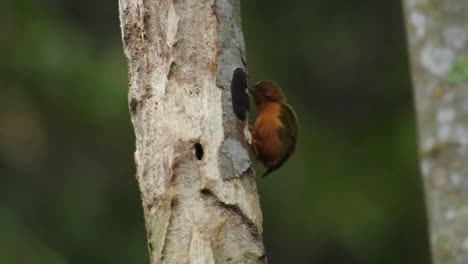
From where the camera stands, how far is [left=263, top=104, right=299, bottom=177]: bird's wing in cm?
605

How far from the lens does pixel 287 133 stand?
607 centimetres

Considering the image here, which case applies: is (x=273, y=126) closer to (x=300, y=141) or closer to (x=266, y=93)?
(x=266, y=93)

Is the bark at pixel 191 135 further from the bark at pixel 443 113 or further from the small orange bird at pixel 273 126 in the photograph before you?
the bark at pixel 443 113

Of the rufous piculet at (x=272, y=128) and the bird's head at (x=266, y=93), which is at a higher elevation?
the bird's head at (x=266, y=93)

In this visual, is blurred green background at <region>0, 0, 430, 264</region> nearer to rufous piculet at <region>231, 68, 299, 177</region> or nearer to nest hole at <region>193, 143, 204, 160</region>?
rufous piculet at <region>231, 68, 299, 177</region>

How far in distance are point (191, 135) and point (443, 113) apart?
105cm

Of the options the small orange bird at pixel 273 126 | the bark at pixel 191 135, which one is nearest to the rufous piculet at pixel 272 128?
the small orange bird at pixel 273 126

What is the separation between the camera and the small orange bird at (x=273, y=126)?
19.6 feet

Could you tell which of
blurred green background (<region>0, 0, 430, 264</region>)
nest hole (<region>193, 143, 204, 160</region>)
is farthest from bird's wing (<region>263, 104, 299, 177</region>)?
blurred green background (<region>0, 0, 430, 264</region>)

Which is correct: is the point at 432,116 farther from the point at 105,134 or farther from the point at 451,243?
the point at 105,134

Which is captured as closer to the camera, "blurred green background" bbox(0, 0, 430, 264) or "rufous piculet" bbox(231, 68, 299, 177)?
"rufous piculet" bbox(231, 68, 299, 177)

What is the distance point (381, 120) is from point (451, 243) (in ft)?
34.3

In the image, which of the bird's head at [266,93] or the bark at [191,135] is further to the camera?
the bird's head at [266,93]

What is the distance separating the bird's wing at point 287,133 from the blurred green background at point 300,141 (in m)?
4.66
